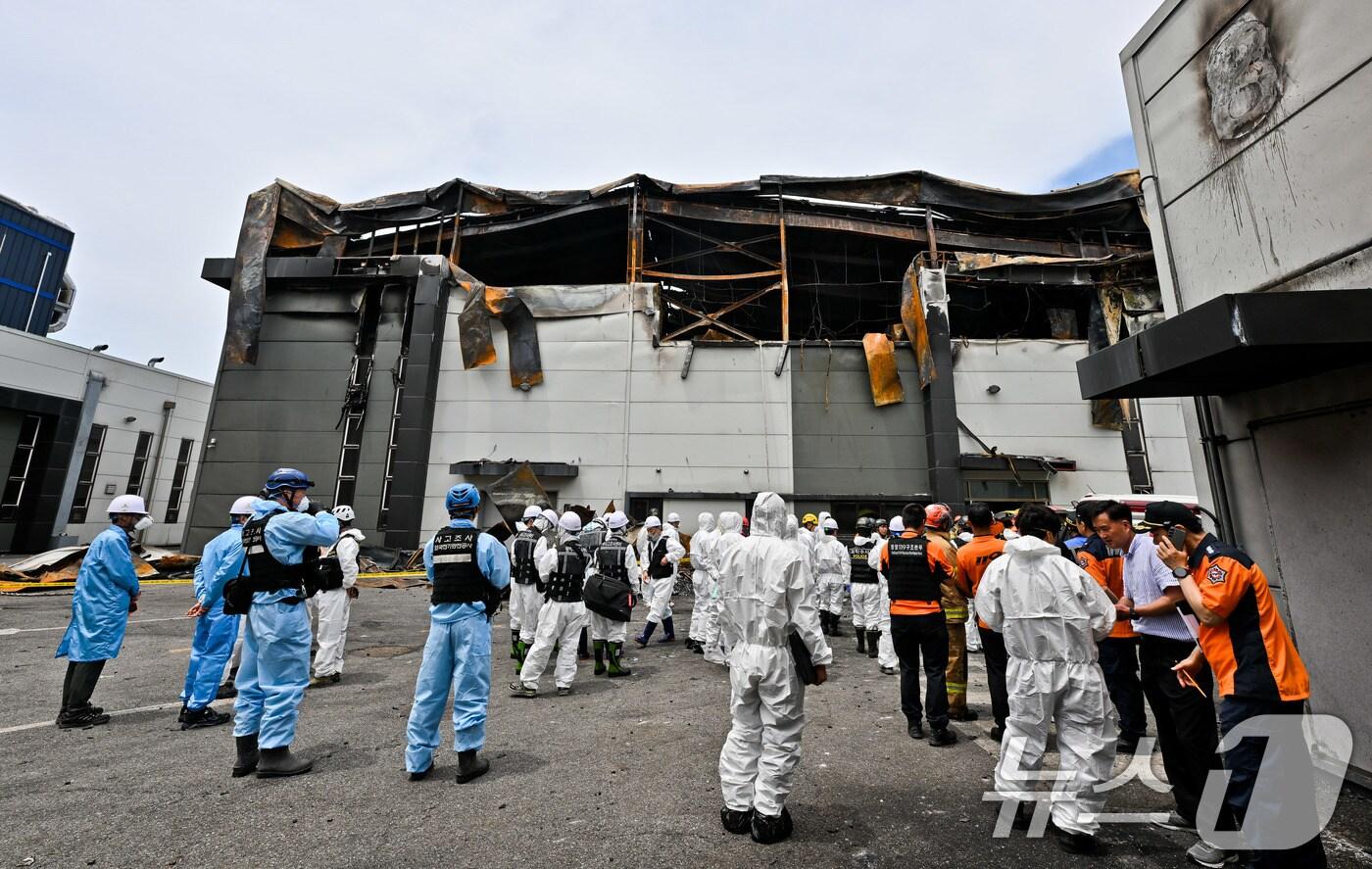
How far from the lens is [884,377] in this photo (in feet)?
53.5

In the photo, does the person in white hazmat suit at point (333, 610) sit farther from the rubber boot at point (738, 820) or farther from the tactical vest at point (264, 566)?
the rubber boot at point (738, 820)

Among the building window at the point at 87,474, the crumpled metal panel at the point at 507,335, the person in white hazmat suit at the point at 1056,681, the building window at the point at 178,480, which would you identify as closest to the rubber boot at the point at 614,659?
the person in white hazmat suit at the point at 1056,681

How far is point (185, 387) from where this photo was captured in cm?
2339

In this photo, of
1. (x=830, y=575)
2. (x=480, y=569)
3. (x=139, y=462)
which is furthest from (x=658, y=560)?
(x=139, y=462)

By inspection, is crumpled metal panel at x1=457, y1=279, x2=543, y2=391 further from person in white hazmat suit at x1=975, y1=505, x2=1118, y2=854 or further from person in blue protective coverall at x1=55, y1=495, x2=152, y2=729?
person in white hazmat suit at x1=975, y1=505, x2=1118, y2=854

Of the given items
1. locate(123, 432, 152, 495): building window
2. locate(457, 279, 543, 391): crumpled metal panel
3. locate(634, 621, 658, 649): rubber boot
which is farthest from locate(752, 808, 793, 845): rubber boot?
locate(123, 432, 152, 495): building window

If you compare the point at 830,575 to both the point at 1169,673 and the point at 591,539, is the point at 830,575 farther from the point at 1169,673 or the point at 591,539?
the point at 1169,673

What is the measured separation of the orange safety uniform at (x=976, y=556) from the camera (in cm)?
479

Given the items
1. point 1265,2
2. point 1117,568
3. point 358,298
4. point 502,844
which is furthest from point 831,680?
point 358,298

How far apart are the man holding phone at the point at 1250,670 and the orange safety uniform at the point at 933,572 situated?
1979 mm

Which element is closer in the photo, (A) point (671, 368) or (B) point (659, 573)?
(B) point (659, 573)

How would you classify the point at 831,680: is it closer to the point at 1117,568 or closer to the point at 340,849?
the point at 1117,568

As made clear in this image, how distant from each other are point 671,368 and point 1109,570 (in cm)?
1328

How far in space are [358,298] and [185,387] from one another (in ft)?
39.9
